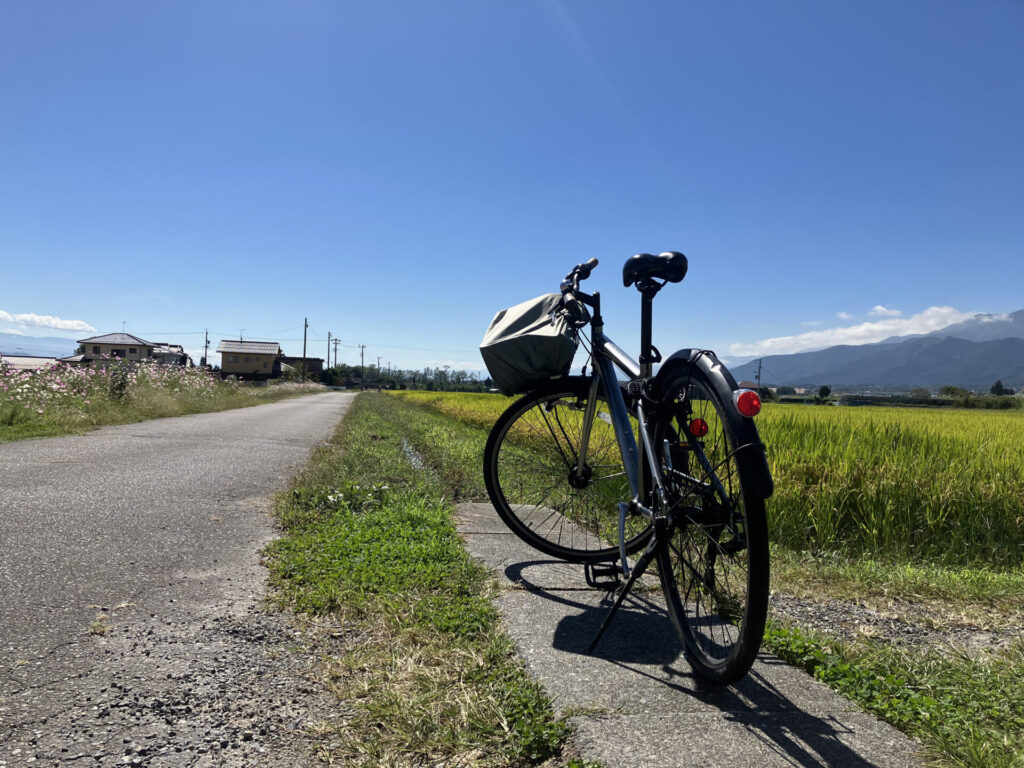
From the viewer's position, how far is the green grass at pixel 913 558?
1.58m

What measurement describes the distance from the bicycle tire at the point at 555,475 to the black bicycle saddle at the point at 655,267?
2.15 ft

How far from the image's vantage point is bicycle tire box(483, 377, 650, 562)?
9.53 feet

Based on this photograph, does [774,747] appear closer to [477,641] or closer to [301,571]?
[477,641]

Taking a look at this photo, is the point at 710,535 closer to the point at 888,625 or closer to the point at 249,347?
the point at 888,625

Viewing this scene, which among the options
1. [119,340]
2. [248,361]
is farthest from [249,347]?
[119,340]

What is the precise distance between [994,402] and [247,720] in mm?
52674

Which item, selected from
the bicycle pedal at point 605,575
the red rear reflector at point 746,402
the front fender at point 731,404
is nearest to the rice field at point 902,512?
the bicycle pedal at point 605,575

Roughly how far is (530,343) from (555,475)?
0.81 meters

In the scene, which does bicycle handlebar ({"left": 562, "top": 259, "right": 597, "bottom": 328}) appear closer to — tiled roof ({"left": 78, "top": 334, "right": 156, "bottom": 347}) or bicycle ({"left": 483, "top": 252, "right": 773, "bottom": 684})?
bicycle ({"left": 483, "top": 252, "right": 773, "bottom": 684})

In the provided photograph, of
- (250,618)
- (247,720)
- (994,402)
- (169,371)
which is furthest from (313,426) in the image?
(994,402)

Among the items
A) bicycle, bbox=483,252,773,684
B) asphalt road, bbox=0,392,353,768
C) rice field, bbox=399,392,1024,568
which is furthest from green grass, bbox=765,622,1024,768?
rice field, bbox=399,392,1024,568

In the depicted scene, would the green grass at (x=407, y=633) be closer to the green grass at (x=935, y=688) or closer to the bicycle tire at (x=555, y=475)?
the bicycle tire at (x=555, y=475)

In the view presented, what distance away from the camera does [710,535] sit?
5.90ft

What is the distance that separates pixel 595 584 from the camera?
99.7 inches
